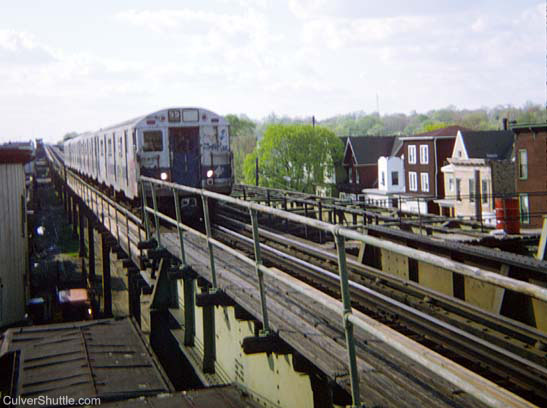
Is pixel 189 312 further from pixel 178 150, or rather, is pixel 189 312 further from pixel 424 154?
pixel 424 154

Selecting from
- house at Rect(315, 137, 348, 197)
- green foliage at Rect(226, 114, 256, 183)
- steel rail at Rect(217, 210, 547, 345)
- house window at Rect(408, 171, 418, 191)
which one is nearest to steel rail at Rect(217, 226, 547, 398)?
steel rail at Rect(217, 210, 547, 345)

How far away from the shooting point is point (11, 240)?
57.3 feet

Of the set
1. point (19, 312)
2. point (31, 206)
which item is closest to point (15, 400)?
point (19, 312)

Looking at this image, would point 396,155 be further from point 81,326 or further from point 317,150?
point 81,326

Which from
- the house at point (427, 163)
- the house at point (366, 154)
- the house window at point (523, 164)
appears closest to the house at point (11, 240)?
the house window at point (523, 164)

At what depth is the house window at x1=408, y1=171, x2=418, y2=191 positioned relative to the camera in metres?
50.9

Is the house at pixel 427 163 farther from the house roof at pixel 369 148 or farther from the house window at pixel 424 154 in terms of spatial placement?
the house roof at pixel 369 148

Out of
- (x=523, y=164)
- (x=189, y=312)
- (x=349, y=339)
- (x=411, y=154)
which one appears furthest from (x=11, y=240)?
(x=411, y=154)

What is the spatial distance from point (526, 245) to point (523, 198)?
23.4 meters

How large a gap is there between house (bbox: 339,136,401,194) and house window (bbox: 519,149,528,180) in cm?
2932

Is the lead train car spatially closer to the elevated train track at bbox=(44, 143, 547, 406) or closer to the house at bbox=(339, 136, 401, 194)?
the elevated train track at bbox=(44, 143, 547, 406)

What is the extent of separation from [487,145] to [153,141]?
32214 mm

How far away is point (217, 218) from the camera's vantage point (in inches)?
688

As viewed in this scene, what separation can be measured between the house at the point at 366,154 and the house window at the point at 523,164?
29317 mm
